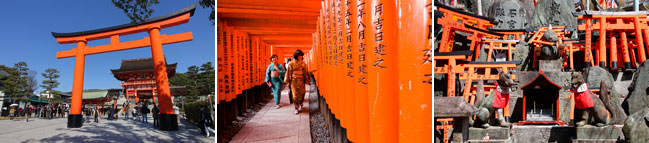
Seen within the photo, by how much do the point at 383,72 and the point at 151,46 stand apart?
3.62 metres

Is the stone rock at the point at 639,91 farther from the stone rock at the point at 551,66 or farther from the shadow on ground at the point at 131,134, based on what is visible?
the shadow on ground at the point at 131,134

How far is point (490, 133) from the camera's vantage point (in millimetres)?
5031

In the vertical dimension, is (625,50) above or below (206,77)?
above

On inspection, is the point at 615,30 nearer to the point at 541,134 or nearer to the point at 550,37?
the point at 550,37

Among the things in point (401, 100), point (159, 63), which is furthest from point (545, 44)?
point (159, 63)

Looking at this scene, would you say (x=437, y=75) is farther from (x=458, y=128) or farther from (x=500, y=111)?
(x=458, y=128)

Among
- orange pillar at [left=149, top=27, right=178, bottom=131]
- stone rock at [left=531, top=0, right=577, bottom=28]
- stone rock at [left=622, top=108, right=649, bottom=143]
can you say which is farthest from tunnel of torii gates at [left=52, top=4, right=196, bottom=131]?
stone rock at [left=531, top=0, right=577, bottom=28]

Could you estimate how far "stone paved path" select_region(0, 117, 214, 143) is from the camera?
3.20 meters

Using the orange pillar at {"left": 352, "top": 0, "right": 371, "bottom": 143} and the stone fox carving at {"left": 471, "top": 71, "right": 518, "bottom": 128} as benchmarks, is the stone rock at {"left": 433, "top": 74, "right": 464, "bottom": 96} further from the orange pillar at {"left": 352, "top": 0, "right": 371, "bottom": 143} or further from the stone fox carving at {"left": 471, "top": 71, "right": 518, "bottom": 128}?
the orange pillar at {"left": 352, "top": 0, "right": 371, "bottom": 143}

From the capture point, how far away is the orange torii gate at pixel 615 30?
25.2 ft

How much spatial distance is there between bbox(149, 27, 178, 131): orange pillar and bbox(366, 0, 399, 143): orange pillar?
314 cm

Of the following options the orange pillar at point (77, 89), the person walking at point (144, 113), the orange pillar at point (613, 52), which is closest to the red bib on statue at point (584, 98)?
the orange pillar at point (613, 52)

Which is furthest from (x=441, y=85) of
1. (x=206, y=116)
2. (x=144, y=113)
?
(x=144, y=113)

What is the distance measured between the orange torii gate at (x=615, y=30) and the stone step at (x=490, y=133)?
545cm
